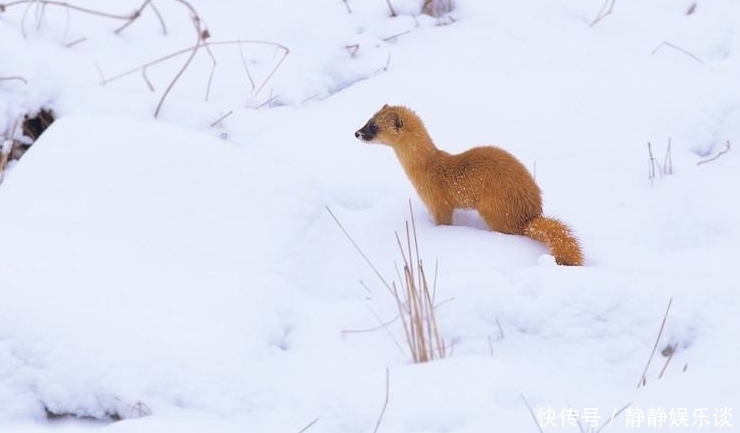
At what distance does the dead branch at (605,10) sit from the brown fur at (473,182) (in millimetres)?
1633

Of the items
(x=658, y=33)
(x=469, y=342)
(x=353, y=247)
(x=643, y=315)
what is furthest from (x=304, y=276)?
(x=658, y=33)

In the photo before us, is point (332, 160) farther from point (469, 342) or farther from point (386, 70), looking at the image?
point (469, 342)

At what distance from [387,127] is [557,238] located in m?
0.73

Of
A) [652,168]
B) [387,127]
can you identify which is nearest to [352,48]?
[387,127]

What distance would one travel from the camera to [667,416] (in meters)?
1.86

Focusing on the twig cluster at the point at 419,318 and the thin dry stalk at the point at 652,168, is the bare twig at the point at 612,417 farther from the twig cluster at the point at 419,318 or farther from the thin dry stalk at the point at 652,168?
the thin dry stalk at the point at 652,168

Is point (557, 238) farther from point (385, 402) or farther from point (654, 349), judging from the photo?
point (385, 402)

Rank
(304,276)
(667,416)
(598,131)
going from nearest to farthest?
(667,416), (304,276), (598,131)

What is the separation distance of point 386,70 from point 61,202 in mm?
1774

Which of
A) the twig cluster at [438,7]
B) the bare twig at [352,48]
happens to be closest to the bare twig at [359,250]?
the bare twig at [352,48]

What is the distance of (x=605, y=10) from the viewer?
4273 millimetres

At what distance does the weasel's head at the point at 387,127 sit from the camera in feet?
9.64

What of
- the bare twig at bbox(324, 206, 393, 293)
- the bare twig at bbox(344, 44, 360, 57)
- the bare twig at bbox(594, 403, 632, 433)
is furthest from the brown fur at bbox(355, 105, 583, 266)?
the bare twig at bbox(344, 44, 360, 57)

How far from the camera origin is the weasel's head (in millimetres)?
2939
